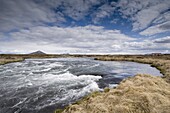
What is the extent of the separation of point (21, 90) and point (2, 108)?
17.2 feet

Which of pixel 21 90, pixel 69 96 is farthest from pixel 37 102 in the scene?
pixel 21 90

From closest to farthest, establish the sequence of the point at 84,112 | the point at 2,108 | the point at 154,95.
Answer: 1. the point at 84,112
2. the point at 154,95
3. the point at 2,108

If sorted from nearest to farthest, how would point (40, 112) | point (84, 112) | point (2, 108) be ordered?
point (84, 112)
point (40, 112)
point (2, 108)

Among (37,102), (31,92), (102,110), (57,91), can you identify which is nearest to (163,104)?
(102,110)

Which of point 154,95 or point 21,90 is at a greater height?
point 154,95

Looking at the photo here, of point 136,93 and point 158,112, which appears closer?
point 158,112

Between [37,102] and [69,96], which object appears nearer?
[37,102]

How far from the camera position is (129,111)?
8.23 metres

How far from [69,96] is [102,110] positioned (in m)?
6.94

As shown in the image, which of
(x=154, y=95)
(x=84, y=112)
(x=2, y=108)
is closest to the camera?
(x=84, y=112)

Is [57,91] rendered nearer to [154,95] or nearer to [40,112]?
[40,112]

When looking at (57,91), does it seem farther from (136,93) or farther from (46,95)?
(136,93)

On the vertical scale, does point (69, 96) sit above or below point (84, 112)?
below

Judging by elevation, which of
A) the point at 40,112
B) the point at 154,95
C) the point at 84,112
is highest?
the point at 154,95
